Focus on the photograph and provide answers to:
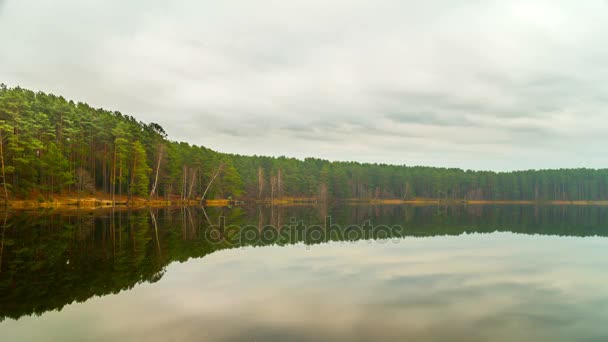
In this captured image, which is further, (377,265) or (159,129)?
(159,129)

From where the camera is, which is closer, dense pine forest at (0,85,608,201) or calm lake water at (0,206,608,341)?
calm lake water at (0,206,608,341)

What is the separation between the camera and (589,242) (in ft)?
92.2

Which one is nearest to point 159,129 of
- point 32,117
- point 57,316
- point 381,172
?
point 32,117

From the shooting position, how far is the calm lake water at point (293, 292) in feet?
28.9

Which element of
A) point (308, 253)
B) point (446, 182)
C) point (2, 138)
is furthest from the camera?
point (446, 182)

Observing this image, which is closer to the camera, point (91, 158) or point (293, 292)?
point (293, 292)

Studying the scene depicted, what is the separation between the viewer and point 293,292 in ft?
40.3

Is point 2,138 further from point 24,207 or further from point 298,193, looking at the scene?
point 298,193

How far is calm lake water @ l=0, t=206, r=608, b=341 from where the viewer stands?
8.81 metres

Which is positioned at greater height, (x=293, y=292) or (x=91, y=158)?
(x=91, y=158)

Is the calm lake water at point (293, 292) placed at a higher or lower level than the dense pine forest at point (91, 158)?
lower

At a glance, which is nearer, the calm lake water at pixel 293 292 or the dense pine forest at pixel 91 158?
the calm lake water at pixel 293 292

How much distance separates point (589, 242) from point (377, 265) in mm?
20677

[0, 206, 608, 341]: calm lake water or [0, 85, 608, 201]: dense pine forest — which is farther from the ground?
[0, 85, 608, 201]: dense pine forest
